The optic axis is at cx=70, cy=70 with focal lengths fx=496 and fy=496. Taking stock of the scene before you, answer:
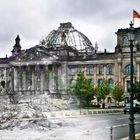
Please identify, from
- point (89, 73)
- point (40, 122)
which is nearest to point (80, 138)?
point (40, 122)

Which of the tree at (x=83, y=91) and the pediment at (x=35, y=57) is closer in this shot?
the tree at (x=83, y=91)

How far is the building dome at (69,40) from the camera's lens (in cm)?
14738

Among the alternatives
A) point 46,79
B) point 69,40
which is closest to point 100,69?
point 46,79

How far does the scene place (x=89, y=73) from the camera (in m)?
128

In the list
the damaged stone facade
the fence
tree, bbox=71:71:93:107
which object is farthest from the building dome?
the fence

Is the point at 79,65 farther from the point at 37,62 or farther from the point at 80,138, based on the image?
the point at 80,138

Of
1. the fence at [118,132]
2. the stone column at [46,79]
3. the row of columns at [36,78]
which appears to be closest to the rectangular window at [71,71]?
the row of columns at [36,78]

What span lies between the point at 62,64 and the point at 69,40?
58.9 feet

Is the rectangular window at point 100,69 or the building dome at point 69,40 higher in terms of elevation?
the building dome at point 69,40

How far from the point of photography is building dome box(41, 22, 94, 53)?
484 ft

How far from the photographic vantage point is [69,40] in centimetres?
14900

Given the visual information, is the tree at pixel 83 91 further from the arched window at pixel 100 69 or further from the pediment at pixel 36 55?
the pediment at pixel 36 55

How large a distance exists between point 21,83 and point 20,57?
772 centimetres

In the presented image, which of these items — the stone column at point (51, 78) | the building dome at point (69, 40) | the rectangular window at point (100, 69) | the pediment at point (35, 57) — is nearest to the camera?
the rectangular window at point (100, 69)
